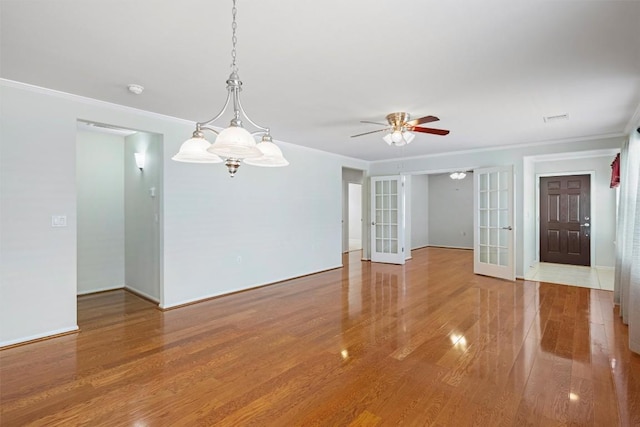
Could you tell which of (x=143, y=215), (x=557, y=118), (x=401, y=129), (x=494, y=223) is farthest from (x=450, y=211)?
(x=143, y=215)

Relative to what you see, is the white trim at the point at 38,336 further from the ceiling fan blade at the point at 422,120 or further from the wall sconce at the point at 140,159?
the ceiling fan blade at the point at 422,120

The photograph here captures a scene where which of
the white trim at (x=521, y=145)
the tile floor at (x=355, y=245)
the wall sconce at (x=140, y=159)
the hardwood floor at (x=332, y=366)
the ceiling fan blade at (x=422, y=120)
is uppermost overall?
the white trim at (x=521, y=145)

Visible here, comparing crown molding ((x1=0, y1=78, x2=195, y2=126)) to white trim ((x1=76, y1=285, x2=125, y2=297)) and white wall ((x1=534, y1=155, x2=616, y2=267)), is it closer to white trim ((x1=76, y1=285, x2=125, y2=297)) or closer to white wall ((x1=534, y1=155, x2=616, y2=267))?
white trim ((x1=76, y1=285, x2=125, y2=297))

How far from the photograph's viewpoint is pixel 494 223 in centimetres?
602

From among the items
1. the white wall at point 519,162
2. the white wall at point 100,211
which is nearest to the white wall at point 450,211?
the white wall at point 519,162

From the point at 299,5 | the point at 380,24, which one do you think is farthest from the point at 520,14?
the point at 299,5

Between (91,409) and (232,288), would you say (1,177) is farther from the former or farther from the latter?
(232,288)

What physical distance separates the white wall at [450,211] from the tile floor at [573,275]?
2.82m

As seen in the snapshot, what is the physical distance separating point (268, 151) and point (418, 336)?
7.89 feet

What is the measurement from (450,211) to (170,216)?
28.3ft

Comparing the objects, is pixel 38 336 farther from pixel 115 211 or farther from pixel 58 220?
pixel 115 211

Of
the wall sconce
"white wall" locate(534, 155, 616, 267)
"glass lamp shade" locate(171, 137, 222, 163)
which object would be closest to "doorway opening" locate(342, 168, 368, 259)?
Answer: "white wall" locate(534, 155, 616, 267)

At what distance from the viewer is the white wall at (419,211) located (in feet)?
31.7

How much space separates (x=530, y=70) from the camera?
271 cm
